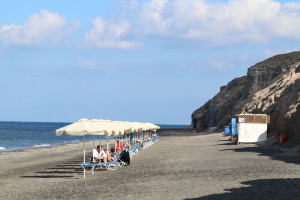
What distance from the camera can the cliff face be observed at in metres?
37.1

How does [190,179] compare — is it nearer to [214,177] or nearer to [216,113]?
[214,177]

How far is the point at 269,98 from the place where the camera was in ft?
173

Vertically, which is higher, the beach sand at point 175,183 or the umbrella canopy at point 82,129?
the umbrella canopy at point 82,129

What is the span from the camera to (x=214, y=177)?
17.6 meters

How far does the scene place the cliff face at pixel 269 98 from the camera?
3710 cm

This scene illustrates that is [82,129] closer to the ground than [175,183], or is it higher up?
higher up

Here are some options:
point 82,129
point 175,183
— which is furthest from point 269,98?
point 175,183

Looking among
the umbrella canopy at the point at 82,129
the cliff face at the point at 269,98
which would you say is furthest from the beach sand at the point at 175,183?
the cliff face at the point at 269,98

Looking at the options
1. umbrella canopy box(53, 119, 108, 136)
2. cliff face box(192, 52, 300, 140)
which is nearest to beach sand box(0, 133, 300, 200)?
umbrella canopy box(53, 119, 108, 136)

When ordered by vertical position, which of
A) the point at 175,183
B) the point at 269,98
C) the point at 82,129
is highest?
the point at 269,98

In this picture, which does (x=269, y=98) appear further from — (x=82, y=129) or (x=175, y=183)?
(x=175, y=183)

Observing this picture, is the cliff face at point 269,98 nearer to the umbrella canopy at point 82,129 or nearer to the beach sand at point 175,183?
the beach sand at point 175,183

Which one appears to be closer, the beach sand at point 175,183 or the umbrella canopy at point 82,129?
the beach sand at point 175,183

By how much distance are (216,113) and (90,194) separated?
253 ft
